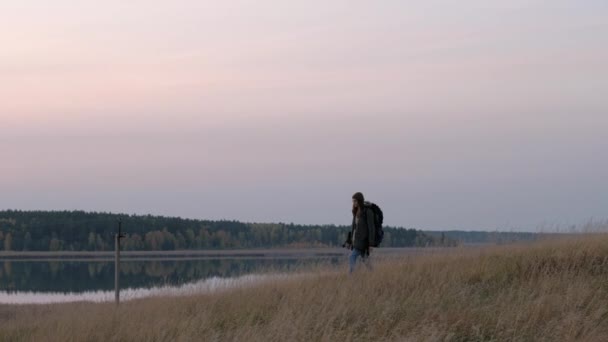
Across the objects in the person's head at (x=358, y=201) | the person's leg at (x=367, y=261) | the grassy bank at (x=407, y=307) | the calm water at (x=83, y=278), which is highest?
the person's head at (x=358, y=201)

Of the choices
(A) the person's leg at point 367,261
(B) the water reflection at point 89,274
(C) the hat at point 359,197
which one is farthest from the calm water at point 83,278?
(C) the hat at point 359,197

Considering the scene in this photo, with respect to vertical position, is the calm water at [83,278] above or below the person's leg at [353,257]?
below

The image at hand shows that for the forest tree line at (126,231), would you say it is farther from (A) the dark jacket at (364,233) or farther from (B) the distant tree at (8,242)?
(A) the dark jacket at (364,233)

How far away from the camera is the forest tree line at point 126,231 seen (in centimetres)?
9319

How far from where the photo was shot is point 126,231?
90.2 m

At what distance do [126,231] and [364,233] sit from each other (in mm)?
75481

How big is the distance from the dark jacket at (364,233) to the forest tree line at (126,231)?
233 feet

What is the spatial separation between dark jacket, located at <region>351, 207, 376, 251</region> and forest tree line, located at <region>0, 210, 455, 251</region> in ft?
233

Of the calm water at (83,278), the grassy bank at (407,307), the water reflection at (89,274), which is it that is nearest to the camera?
the grassy bank at (407,307)

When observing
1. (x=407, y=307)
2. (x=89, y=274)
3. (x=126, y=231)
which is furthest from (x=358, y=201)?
(x=126, y=231)

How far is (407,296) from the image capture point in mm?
13461

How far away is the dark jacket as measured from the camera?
1705 cm

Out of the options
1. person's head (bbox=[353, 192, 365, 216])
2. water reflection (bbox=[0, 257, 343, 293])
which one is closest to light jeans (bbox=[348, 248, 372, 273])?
person's head (bbox=[353, 192, 365, 216])

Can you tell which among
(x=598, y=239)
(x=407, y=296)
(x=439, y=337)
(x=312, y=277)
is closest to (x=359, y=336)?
(x=439, y=337)
